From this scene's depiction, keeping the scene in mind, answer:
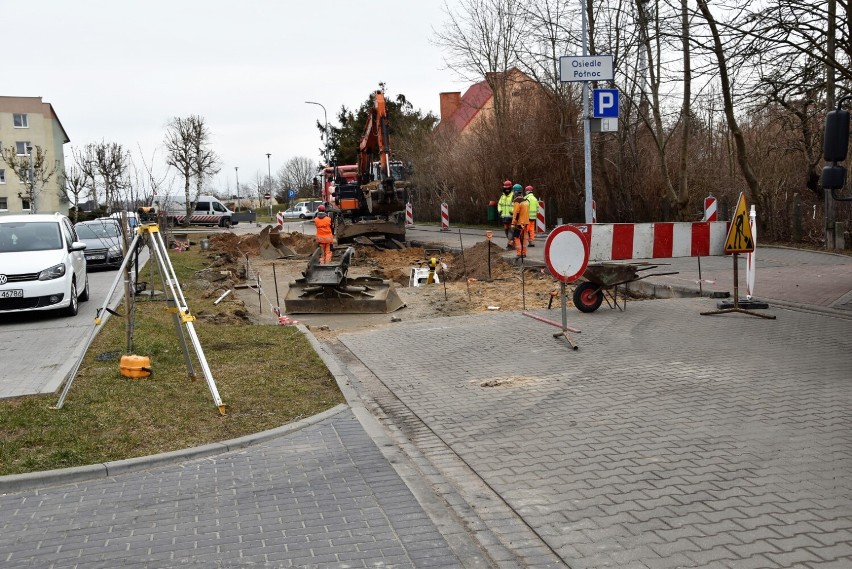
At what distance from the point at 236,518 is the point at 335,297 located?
10.6 metres

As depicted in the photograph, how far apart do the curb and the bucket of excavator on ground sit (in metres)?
8.58

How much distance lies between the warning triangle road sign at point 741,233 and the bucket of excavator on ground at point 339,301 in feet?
20.6

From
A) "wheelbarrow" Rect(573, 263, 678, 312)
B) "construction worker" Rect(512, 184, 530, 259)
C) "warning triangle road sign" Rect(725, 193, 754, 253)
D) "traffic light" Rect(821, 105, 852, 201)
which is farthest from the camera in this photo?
"construction worker" Rect(512, 184, 530, 259)

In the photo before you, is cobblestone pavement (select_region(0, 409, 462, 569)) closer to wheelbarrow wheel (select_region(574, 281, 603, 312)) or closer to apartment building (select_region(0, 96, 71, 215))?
wheelbarrow wheel (select_region(574, 281, 603, 312))

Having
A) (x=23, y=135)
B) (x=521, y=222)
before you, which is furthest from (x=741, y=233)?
(x=23, y=135)

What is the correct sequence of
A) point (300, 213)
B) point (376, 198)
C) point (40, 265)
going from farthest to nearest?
point (300, 213), point (376, 198), point (40, 265)

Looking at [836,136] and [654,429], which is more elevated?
[836,136]

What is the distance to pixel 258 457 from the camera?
6.36 metres

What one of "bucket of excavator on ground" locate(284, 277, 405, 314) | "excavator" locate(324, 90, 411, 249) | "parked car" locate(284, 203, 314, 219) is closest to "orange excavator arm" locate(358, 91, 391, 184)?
"excavator" locate(324, 90, 411, 249)

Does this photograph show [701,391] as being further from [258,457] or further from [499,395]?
[258,457]

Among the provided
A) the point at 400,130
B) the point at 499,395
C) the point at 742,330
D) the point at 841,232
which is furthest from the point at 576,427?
the point at 400,130

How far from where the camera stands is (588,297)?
42.9 feet

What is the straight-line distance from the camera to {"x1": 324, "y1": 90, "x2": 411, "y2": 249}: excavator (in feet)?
93.5

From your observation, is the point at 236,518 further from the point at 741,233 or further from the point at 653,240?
the point at 653,240
